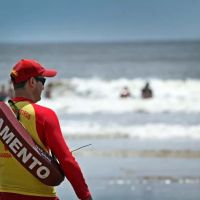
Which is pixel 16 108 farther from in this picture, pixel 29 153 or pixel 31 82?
pixel 29 153

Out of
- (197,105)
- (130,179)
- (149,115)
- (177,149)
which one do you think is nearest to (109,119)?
(149,115)

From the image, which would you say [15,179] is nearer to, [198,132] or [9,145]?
[9,145]

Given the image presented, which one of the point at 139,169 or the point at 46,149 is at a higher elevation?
the point at 46,149

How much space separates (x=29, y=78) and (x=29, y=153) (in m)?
0.39

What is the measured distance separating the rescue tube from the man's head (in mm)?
150

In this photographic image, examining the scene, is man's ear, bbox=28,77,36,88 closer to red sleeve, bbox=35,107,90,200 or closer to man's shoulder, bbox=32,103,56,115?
man's shoulder, bbox=32,103,56,115

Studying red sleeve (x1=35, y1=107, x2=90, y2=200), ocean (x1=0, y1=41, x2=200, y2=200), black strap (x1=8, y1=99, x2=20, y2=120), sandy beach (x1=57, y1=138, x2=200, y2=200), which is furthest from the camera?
ocean (x1=0, y1=41, x2=200, y2=200)

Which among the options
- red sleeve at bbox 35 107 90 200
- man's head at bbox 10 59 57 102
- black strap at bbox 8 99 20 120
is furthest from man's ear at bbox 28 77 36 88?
red sleeve at bbox 35 107 90 200

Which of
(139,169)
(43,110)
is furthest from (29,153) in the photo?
(139,169)

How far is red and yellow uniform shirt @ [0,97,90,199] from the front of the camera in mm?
3588

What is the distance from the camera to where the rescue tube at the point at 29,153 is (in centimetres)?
361

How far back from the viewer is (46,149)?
3686mm

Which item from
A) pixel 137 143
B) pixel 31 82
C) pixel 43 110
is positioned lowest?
pixel 137 143

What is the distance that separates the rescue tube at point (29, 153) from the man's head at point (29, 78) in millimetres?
150
